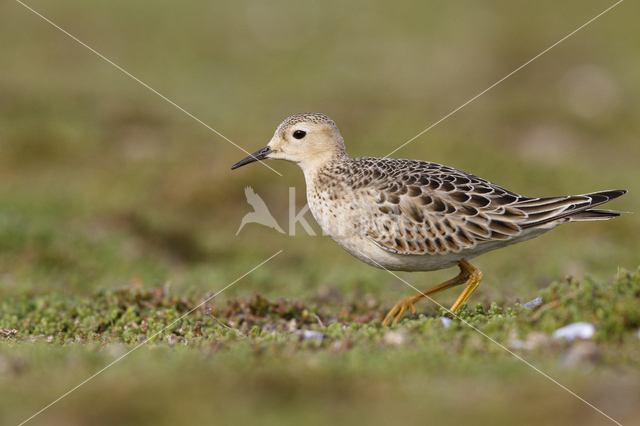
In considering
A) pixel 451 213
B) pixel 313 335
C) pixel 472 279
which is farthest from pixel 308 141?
pixel 313 335

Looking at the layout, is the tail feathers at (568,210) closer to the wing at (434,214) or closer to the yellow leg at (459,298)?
the wing at (434,214)

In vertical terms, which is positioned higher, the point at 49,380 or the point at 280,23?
the point at 280,23

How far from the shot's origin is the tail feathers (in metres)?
6.95

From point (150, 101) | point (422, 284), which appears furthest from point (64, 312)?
point (150, 101)

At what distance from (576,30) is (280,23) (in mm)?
10442

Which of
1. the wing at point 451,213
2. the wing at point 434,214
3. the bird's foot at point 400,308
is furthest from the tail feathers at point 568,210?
the bird's foot at point 400,308

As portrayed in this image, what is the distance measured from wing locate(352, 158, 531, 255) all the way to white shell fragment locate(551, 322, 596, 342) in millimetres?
2003

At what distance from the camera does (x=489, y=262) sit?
1284 centimetres

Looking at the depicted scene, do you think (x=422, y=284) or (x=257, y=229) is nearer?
(x=422, y=284)

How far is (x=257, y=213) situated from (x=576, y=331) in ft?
34.9

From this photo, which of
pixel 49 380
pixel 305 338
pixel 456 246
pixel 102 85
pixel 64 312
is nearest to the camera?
pixel 49 380

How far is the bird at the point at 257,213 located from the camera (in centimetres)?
1452

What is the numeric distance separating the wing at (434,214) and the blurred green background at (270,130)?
76.8 inches

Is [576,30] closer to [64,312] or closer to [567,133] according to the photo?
[567,133]
